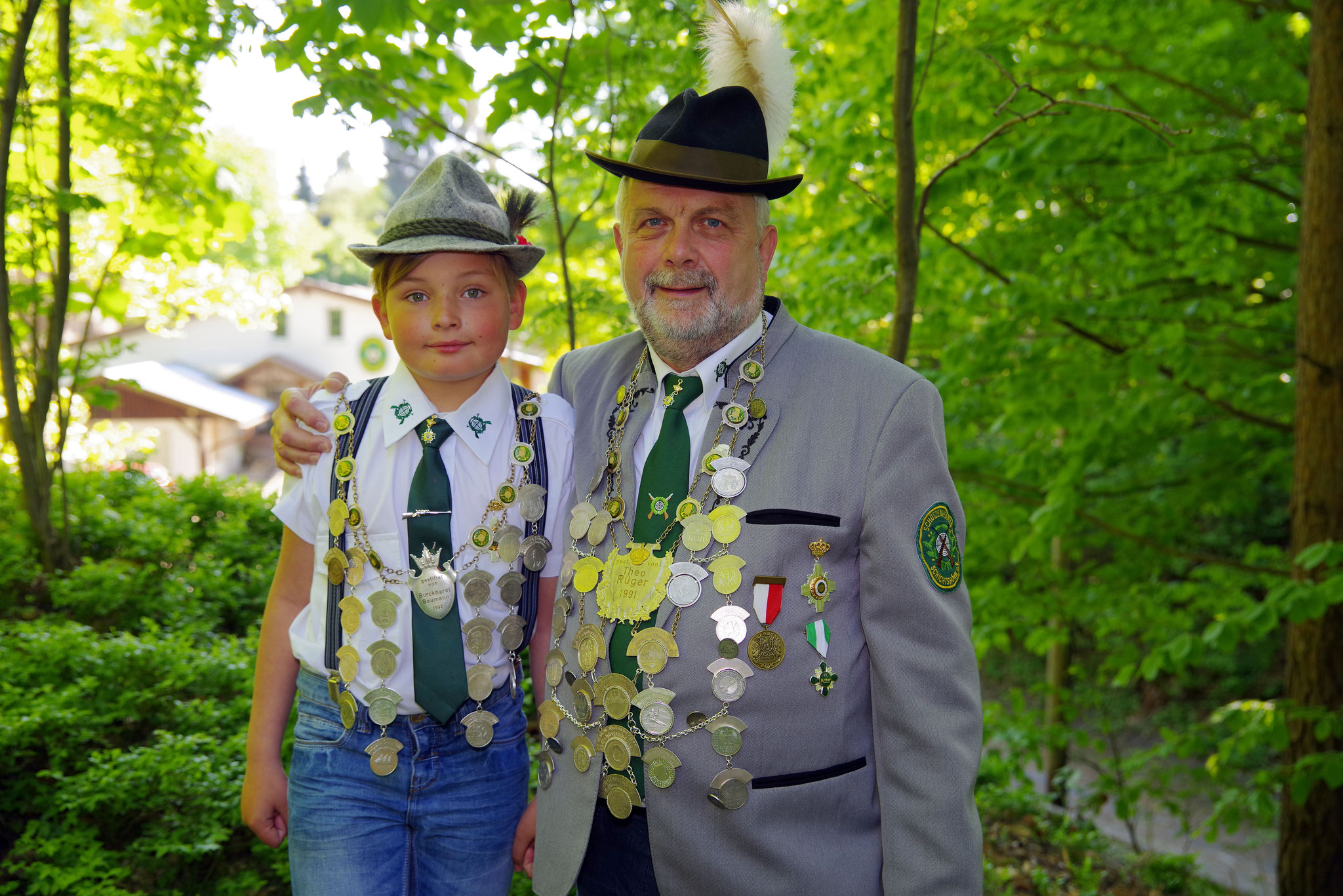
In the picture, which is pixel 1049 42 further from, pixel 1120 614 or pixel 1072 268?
pixel 1120 614

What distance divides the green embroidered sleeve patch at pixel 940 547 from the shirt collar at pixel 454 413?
106 cm

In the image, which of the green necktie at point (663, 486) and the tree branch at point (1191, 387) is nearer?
the green necktie at point (663, 486)

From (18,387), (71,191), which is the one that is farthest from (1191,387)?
(18,387)

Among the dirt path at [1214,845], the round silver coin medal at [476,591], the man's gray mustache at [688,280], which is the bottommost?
the dirt path at [1214,845]

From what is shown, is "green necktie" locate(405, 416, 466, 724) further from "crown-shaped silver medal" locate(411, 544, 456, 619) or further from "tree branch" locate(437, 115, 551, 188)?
"tree branch" locate(437, 115, 551, 188)

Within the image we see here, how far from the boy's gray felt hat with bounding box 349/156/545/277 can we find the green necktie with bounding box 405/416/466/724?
1.37ft

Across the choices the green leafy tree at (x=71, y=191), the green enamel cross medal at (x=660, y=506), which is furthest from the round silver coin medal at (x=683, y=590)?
the green leafy tree at (x=71, y=191)

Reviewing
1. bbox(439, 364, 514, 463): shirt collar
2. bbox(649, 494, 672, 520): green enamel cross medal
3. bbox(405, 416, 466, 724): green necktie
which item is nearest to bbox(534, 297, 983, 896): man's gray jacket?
bbox(649, 494, 672, 520): green enamel cross medal

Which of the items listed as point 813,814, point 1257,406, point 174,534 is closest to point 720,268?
point 813,814

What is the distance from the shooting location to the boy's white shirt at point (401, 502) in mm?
2123

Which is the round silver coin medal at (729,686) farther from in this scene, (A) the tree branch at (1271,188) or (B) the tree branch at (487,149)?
(A) the tree branch at (1271,188)

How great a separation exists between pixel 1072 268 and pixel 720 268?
4.14m

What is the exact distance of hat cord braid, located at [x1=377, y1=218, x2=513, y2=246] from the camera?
6.93 ft

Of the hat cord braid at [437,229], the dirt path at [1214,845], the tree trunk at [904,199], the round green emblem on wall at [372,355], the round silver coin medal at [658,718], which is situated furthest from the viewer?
the round green emblem on wall at [372,355]
